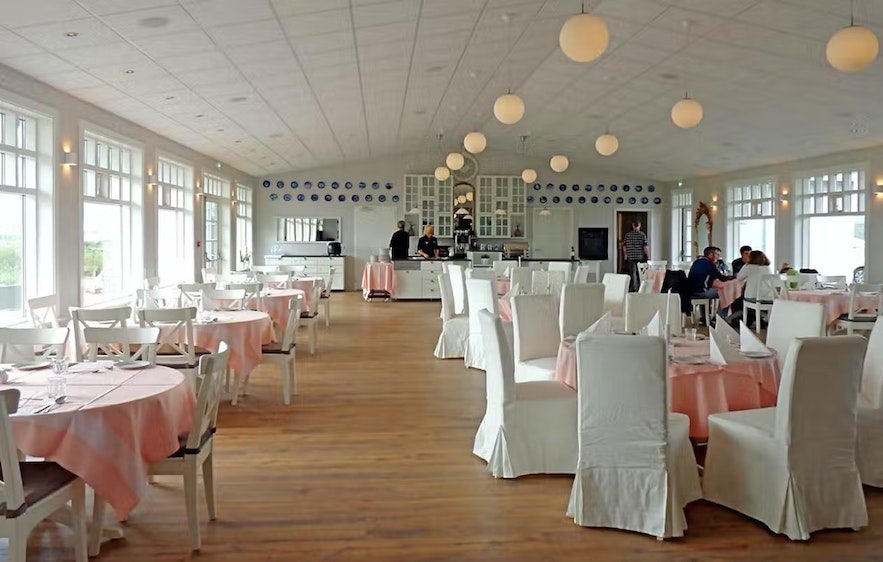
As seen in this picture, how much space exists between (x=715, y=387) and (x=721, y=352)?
0.22 meters

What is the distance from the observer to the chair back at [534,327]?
217 inches

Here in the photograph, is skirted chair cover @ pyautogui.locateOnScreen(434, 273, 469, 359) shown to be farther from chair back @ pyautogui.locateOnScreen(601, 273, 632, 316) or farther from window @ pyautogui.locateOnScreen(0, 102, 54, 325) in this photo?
window @ pyautogui.locateOnScreen(0, 102, 54, 325)

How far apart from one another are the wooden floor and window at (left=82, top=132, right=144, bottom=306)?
3.64 metres

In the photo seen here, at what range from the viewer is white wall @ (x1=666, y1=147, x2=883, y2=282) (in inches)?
455

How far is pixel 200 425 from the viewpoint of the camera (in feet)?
10.7

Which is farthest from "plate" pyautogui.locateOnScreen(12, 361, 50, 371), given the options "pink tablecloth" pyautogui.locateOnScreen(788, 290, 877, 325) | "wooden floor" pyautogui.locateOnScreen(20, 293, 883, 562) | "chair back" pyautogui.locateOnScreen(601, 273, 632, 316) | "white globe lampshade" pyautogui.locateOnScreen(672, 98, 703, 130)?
"pink tablecloth" pyautogui.locateOnScreen(788, 290, 877, 325)

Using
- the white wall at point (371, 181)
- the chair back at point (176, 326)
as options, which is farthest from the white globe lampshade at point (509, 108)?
the white wall at point (371, 181)

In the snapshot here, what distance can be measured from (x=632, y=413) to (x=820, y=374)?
89cm

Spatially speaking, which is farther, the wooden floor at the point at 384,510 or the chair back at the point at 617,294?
the chair back at the point at 617,294

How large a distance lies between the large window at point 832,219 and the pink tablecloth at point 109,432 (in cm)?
1212

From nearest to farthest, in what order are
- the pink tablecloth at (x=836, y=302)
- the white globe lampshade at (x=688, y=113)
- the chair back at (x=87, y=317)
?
the chair back at (x=87, y=317) → the white globe lampshade at (x=688, y=113) → the pink tablecloth at (x=836, y=302)

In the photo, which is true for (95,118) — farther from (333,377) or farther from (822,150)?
(822,150)

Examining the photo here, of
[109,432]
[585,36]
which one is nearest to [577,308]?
[585,36]

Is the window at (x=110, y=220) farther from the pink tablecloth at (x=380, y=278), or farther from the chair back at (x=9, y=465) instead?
the pink tablecloth at (x=380, y=278)
